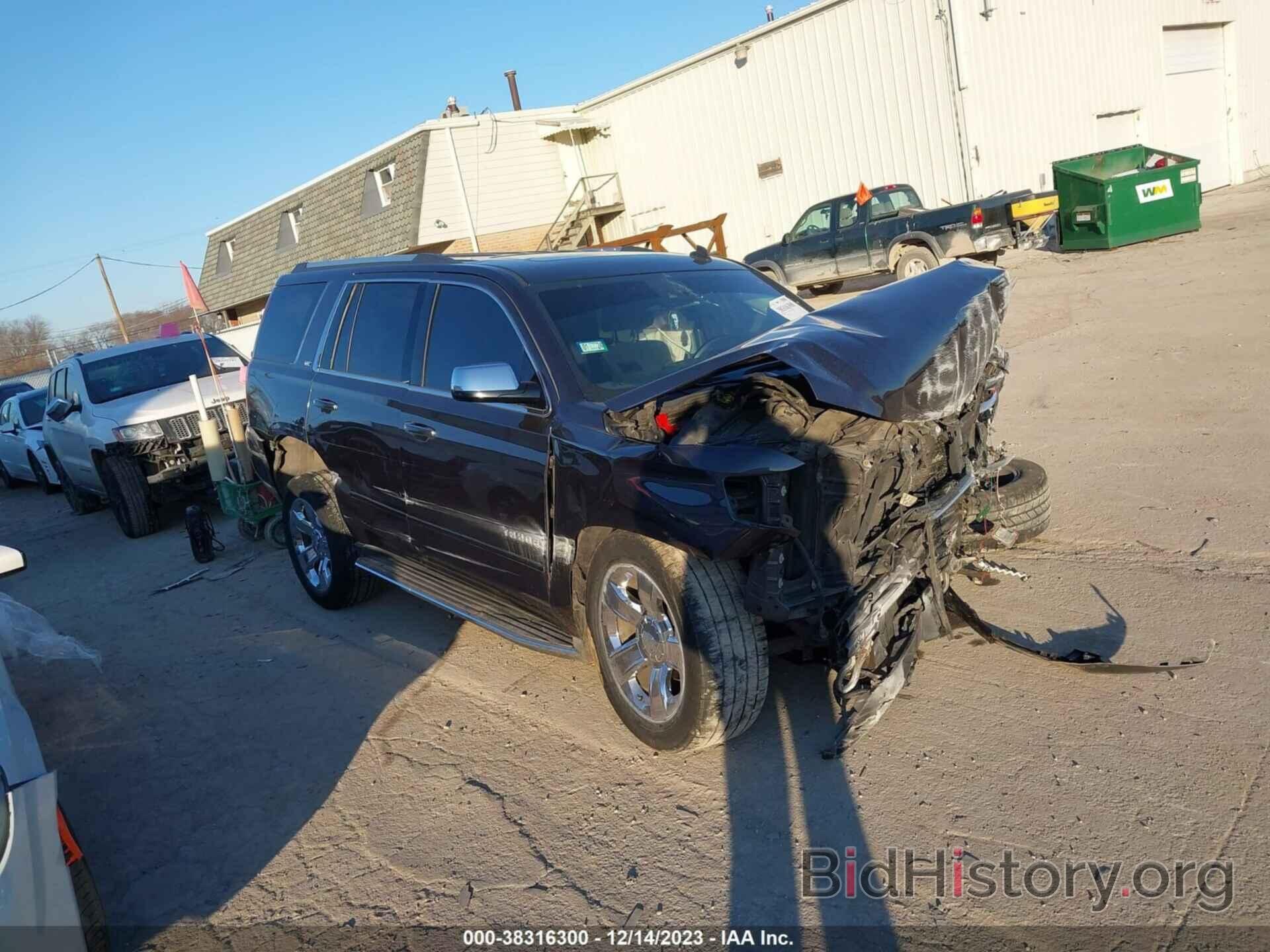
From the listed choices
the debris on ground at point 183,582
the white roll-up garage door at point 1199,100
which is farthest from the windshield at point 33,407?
the white roll-up garage door at point 1199,100

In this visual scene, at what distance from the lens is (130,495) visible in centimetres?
908

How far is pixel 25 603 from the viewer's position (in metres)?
7.48

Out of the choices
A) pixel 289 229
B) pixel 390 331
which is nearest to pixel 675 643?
pixel 390 331

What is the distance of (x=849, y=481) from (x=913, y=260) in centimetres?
1296

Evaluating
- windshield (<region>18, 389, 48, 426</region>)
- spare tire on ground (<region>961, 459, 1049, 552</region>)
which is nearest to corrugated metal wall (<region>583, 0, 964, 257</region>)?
spare tire on ground (<region>961, 459, 1049, 552</region>)

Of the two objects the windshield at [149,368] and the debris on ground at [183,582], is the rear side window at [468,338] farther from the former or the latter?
the windshield at [149,368]

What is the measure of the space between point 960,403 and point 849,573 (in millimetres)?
821

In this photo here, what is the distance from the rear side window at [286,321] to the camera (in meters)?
5.70

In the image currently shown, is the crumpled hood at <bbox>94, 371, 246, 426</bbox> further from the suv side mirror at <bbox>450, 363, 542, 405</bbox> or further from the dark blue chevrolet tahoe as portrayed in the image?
the suv side mirror at <bbox>450, 363, 542, 405</bbox>

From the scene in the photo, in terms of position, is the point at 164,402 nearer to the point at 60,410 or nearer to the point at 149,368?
the point at 149,368

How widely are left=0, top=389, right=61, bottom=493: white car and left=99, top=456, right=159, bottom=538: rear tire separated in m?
4.38

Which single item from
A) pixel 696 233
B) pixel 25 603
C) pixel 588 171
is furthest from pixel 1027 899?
pixel 588 171

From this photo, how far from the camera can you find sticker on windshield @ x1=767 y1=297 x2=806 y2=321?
15.0ft

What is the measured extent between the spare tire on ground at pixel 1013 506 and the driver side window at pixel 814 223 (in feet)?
40.8
